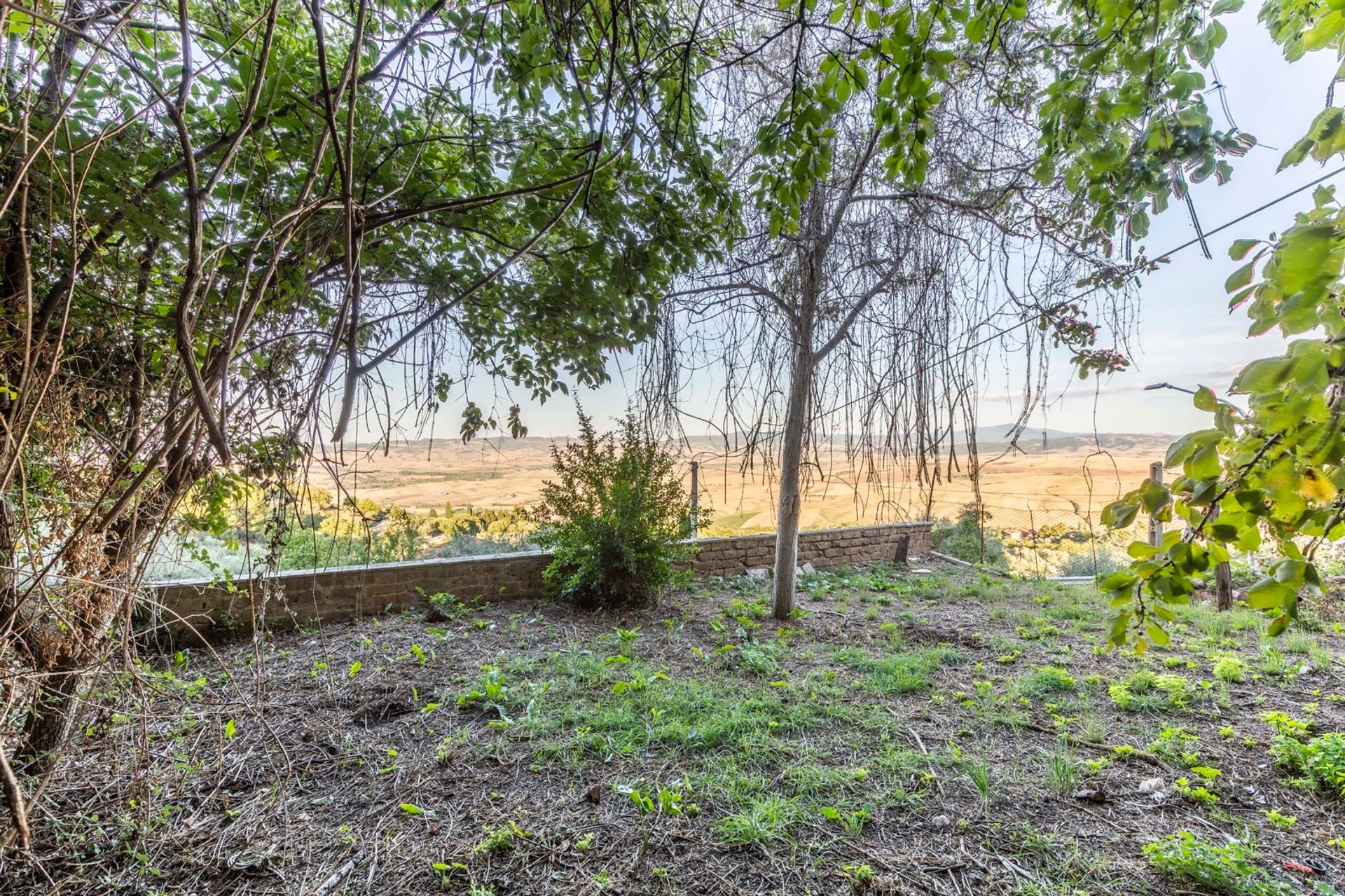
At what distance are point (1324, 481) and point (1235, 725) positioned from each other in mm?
2579

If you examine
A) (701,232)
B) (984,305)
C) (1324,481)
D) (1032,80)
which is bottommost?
(1324,481)

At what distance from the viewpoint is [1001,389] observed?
71.9 inches

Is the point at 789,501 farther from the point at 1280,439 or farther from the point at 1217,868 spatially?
the point at 1280,439

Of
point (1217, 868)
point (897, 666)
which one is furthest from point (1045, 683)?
point (1217, 868)

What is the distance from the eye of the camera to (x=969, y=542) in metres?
5.89

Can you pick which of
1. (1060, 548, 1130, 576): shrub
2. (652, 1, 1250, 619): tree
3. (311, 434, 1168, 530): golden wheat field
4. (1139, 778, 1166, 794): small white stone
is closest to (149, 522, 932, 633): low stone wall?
(311, 434, 1168, 530): golden wheat field

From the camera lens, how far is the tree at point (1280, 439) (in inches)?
19.4

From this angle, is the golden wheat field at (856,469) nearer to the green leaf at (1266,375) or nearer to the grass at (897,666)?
the grass at (897,666)

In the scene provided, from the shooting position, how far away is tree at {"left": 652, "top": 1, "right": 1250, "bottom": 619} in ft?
3.15

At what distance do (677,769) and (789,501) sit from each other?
2071 millimetres

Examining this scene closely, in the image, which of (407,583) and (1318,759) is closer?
(1318,759)

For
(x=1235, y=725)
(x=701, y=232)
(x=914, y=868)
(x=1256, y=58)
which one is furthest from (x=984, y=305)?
(x=1235, y=725)

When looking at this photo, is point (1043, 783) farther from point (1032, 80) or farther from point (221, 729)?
point (1032, 80)

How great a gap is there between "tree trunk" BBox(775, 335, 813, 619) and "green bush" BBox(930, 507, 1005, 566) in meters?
2.87
